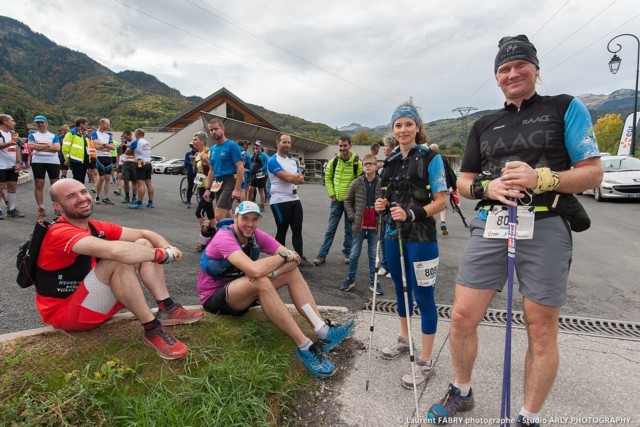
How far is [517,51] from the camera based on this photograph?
1996mm

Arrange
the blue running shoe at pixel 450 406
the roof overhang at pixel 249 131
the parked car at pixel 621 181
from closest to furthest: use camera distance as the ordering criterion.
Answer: the blue running shoe at pixel 450 406 < the parked car at pixel 621 181 < the roof overhang at pixel 249 131

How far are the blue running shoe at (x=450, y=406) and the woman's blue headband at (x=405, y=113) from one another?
2.01 metres

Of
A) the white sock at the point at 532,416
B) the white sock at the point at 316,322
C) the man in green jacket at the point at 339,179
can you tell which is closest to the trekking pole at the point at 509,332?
the white sock at the point at 532,416

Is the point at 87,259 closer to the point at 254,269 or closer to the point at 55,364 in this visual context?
the point at 55,364

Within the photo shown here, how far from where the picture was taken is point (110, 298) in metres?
2.64

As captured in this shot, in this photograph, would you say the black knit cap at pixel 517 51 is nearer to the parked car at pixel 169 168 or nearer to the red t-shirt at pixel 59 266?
the red t-shirt at pixel 59 266

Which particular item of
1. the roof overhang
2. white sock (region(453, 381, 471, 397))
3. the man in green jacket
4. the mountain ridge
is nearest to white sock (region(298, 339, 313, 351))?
white sock (region(453, 381, 471, 397))

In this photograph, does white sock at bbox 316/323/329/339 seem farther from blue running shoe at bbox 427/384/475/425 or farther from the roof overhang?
the roof overhang

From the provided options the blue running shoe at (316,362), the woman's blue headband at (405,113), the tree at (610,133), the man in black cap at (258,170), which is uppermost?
the tree at (610,133)

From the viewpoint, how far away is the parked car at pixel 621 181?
12.1 meters

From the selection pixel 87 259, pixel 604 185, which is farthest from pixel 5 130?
pixel 604 185

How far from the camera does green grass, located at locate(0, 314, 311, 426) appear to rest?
2012 mm

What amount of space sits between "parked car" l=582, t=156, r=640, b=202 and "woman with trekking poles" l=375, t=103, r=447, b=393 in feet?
42.1

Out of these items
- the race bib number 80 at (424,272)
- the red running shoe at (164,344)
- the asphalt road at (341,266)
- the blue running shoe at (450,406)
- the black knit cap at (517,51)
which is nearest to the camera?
the black knit cap at (517,51)
